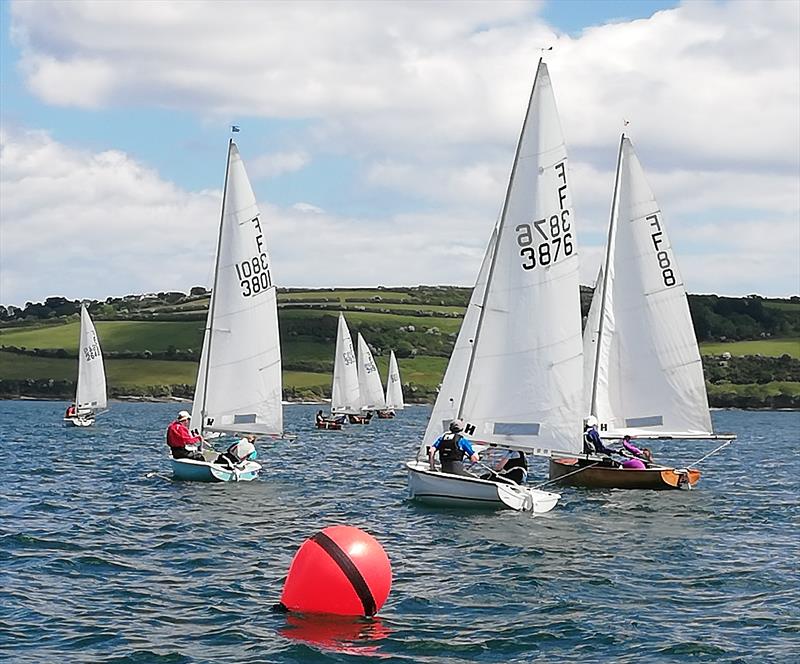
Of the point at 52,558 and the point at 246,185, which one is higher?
the point at 246,185

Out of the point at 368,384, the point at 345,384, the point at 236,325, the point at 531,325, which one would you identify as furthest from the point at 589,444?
the point at 368,384

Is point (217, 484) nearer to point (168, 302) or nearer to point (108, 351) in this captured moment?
point (108, 351)

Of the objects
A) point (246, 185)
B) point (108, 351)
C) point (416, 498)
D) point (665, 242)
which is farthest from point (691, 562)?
point (108, 351)

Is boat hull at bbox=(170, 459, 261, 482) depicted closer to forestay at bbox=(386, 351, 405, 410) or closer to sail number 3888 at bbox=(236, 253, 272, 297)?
sail number 3888 at bbox=(236, 253, 272, 297)

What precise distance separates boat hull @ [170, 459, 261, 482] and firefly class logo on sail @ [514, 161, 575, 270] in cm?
1031

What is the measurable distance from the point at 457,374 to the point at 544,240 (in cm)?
429

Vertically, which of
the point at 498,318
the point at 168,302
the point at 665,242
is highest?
the point at 168,302

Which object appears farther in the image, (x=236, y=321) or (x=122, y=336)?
(x=122, y=336)

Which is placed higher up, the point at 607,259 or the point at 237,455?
the point at 607,259

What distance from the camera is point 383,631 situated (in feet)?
51.0

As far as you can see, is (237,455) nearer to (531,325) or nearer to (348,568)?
(531,325)

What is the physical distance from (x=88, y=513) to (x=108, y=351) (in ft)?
416

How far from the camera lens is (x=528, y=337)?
2859 centimetres

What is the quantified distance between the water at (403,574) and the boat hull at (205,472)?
1.36 feet
